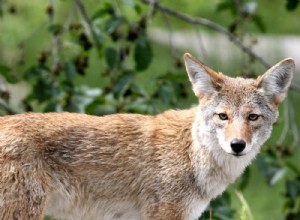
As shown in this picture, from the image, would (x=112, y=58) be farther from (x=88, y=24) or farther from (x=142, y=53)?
(x=88, y=24)

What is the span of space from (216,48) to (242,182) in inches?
348

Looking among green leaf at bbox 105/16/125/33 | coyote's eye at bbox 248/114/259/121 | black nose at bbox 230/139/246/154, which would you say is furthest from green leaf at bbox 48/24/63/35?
black nose at bbox 230/139/246/154

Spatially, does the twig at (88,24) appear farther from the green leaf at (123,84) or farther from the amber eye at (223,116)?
the amber eye at (223,116)

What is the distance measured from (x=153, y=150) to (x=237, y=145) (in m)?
0.75

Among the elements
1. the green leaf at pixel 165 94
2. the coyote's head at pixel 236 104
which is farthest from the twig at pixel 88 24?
the coyote's head at pixel 236 104

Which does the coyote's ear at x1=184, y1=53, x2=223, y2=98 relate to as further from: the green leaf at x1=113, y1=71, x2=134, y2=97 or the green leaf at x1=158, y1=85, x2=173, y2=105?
the green leaf at x1=113, y1=71, x2=134, y2=97

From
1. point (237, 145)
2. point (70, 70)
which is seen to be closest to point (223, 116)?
point (237, 145)

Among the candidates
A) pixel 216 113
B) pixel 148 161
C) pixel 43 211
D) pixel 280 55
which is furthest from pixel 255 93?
pixel 280 55

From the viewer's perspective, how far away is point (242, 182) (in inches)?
453

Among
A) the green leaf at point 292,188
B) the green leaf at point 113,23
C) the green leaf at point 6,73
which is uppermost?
the green leaf at point 113,23

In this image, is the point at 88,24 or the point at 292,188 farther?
the point at 292,188

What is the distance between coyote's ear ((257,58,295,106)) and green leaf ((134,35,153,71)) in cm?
240

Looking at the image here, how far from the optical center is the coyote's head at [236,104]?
8727 mm

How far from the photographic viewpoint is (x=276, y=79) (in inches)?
354
